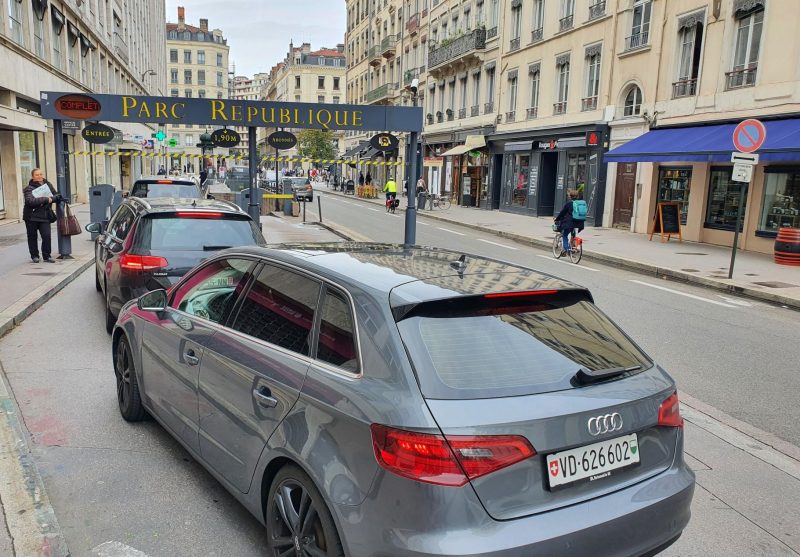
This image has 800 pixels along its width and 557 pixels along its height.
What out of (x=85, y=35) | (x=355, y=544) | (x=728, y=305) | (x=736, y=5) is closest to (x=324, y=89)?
(x=85, y=35)

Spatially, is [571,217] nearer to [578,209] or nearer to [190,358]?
[578,209]

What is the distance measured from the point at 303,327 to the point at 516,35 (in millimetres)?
32046

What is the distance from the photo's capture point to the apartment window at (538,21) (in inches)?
1165

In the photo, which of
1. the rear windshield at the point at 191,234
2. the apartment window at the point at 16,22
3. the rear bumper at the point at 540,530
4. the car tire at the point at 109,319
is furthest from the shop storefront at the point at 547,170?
the rear bumper at the point at 540,530

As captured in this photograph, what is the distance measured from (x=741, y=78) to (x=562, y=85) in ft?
34.5

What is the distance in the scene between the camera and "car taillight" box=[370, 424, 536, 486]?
7.53 ft

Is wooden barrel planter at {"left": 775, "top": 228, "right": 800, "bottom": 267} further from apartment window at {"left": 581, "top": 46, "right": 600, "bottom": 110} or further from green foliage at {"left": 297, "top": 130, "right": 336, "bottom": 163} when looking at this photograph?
green foliage at {"left": 297, "top": 130, "right": 336, "bottom": 163}

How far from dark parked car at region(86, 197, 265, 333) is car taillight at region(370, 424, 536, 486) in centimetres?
503

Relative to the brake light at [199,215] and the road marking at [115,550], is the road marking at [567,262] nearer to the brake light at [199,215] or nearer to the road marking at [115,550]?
the brake light at [199,215]

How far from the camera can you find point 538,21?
30.0 metres

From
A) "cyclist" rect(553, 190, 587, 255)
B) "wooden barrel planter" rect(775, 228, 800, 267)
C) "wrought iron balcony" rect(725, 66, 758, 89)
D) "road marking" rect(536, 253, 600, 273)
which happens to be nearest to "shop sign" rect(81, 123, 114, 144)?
"cyclist" rect(553, 190, 587, 255)

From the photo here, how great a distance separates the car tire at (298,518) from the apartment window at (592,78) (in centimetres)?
2499

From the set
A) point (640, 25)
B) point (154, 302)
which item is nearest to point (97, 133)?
point (154, 302)

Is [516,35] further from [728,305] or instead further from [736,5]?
[728,305]
